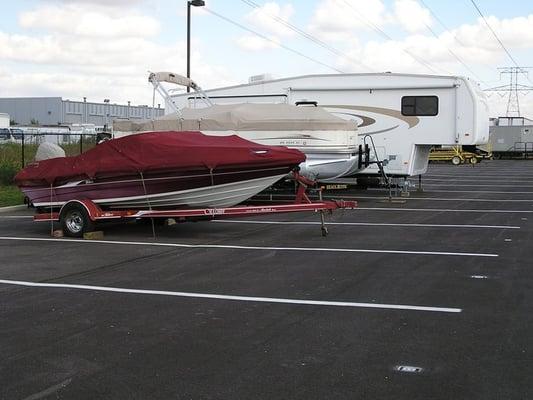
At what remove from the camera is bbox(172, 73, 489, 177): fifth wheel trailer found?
762 inches

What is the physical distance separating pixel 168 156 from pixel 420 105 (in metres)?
10.6

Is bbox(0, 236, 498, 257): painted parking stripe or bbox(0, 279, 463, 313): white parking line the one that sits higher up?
bbox(0, 236, 498, 257): painted parking stripe

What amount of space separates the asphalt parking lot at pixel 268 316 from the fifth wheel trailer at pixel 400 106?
8.10 meters

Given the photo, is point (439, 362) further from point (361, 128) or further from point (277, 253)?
point (361, 128)

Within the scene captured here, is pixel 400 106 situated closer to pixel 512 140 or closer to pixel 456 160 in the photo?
pixel 456 160

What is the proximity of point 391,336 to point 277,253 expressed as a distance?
4366mm

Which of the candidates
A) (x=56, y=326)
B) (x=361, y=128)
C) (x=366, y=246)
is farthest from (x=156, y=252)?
(x=361, y=128)

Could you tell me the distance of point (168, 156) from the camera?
1133cm

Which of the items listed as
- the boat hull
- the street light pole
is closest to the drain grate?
the boat hull

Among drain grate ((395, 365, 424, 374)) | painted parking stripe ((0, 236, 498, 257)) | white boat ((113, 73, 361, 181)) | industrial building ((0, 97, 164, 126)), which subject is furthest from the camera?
industrial building ((0, 97, 164, 126))

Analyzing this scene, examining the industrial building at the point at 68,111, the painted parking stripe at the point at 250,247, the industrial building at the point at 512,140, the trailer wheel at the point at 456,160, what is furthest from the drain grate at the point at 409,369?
the industrial building at the point at 68,111

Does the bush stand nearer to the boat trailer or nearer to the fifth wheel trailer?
the fifth wheel trailer

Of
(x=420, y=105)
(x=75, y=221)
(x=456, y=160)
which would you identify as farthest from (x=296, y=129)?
(x=456, y=160)

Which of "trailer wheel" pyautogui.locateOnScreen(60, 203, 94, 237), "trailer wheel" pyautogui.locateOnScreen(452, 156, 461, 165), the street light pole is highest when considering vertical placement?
the street light pole
